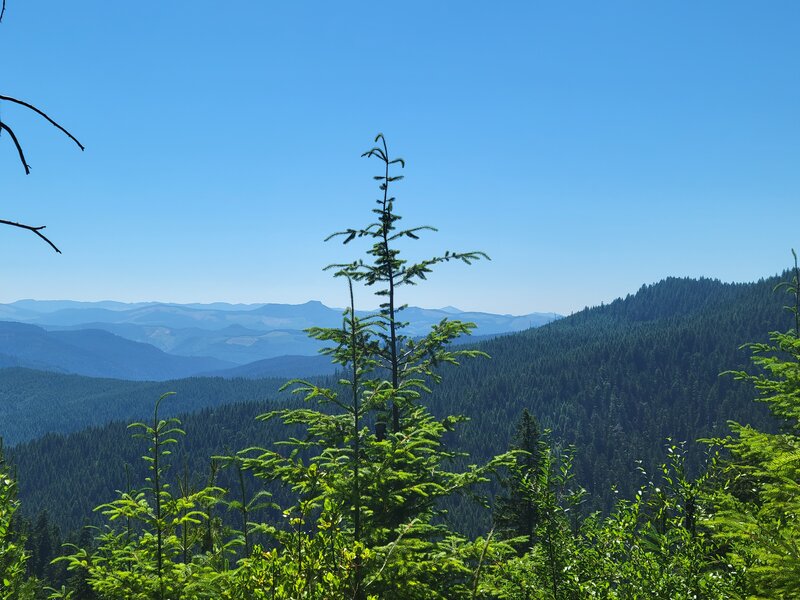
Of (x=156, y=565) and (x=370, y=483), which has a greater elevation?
(x=370, y=483)

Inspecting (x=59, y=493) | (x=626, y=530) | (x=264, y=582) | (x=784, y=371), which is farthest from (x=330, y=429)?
(x=59, y=493)

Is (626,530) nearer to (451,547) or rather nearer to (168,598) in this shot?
(451,547)

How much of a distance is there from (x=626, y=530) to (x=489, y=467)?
14.9 ft

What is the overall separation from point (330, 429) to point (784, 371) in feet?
32.1

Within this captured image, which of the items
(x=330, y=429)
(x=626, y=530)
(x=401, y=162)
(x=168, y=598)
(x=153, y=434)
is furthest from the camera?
(x=401, y=162)

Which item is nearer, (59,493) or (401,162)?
(401,162)

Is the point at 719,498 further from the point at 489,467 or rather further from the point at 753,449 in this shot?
the point at 489,467

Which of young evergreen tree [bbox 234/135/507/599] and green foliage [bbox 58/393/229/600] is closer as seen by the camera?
young evergreen tree [bbox 234/135/507/599]

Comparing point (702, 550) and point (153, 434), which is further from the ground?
point (153, 434)

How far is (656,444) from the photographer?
19188 cm

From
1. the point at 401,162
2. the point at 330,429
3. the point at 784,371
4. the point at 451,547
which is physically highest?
the point at 401,162

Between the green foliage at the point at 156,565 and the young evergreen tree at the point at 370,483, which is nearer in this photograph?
the young evergreen tree at the point at 370,483

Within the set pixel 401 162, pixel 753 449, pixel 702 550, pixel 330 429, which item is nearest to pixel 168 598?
pixel 330 429

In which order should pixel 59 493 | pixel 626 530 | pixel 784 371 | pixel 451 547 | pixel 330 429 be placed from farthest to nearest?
pixel 59 493, pixel 330 429, pixel 784 371, pixel 451 547, pixel 626 530
